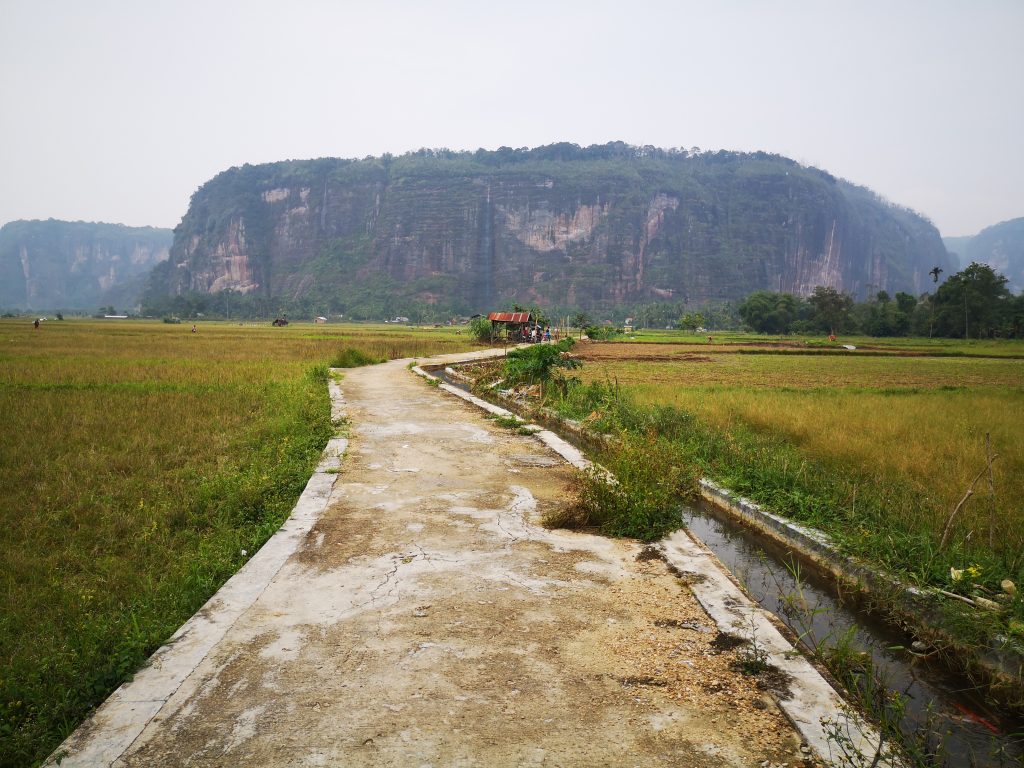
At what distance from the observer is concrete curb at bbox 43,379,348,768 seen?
2115mm

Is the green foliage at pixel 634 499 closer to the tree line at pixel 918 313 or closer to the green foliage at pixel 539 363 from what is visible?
the green foliage at pixel 539 363

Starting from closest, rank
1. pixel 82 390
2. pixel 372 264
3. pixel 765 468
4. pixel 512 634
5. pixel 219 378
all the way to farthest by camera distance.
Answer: pixel 512 634
pixel 765 468
pixel 82 390
pixel 219 378
pixel 372 264

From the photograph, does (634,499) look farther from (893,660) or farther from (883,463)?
(883,463)

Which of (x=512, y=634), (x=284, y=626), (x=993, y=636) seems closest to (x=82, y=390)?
(x=284, y=626)

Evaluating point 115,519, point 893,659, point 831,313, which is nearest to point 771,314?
point 831,313

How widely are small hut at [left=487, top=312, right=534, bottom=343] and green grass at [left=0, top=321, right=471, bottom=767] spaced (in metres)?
27.3

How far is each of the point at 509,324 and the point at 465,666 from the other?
36.1 metres

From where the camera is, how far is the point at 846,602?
3.93 metres

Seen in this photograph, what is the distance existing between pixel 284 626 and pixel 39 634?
4.15 ft

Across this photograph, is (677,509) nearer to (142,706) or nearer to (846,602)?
(846,602)

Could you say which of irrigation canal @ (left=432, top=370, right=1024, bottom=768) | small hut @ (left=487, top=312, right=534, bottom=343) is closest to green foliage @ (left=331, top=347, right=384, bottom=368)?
irrigation canal @ (left=432, top=370, right=1024, bottom=768)

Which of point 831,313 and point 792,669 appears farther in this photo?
point 831,313

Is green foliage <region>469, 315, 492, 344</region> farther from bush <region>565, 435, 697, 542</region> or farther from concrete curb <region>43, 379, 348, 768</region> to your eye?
concrete curb <region>43, 379, 348, 768</region>

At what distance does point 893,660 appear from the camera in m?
3.29
